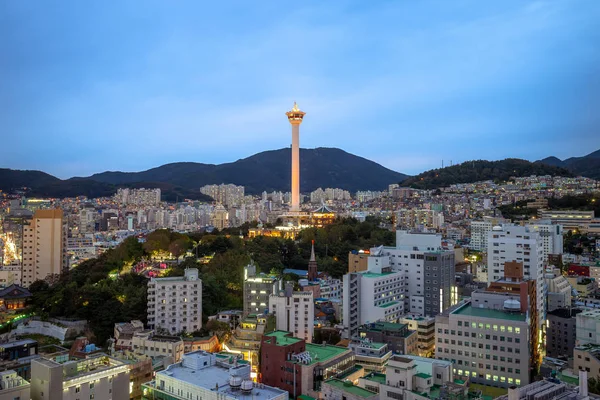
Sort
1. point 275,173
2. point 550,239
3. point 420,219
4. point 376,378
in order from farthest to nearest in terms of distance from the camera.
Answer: point 275,173
point 420,219
point 550,239
point 376,378

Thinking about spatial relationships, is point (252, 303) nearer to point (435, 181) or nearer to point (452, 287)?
point (452, 287)

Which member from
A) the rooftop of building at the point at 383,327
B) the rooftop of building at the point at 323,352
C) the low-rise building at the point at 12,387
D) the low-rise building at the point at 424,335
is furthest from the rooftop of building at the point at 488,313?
the low-rise building at the point at 12,387

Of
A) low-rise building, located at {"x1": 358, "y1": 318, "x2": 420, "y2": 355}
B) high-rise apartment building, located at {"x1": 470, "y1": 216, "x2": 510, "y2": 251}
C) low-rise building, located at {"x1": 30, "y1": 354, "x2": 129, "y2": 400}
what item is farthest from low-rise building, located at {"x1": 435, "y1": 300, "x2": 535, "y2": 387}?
high-rise apartment building, located at {"x1": 470, "y1": 216, "x2": 510, "y2": 251}

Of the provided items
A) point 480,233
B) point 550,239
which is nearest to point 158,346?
point 550,239

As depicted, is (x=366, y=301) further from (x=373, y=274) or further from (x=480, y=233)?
(x=480, y=233)

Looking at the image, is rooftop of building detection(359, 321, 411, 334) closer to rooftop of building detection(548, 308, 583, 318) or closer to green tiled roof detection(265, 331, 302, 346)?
green tiled roof detection(265, 331, 302, 346)

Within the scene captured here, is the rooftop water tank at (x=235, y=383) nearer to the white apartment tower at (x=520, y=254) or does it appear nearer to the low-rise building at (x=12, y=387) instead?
the low-rise building at (x=12, y=387)

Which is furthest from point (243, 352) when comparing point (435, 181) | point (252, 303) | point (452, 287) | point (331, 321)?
point (435, 181)
